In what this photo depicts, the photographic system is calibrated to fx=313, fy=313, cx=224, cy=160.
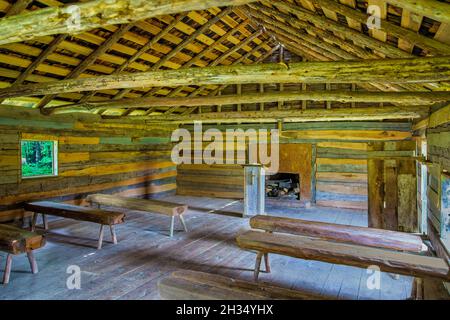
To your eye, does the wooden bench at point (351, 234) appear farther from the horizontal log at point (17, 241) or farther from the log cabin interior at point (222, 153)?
the horizontal log at point (17, 241)

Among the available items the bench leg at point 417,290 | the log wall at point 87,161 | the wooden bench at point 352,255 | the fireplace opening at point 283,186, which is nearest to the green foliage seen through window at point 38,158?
the log wall at point 87,161

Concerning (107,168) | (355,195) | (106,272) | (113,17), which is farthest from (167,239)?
(355,195)

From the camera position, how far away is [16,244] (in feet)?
13.4

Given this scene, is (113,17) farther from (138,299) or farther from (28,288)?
(28,288)

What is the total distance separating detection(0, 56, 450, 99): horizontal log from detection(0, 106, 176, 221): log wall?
10.9 ft

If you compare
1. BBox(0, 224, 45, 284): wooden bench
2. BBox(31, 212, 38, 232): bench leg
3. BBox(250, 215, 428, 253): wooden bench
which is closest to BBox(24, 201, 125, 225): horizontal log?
BBox(31, 212, 38, 232): bench leg

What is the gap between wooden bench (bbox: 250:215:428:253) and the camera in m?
4.07

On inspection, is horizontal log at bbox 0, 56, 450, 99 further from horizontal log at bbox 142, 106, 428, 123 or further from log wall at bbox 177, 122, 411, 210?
log wall at bbox 177, 122, 411, 210

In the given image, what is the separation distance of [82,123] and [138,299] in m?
5.95

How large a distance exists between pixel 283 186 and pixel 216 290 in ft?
26.7

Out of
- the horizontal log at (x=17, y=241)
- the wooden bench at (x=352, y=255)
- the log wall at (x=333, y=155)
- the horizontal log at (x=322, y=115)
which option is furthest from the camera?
the log wall at (x=333, y=155)

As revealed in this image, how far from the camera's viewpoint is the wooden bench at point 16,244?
4070 mm

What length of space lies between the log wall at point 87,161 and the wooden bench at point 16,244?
9.06ft

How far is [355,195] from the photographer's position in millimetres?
9305
